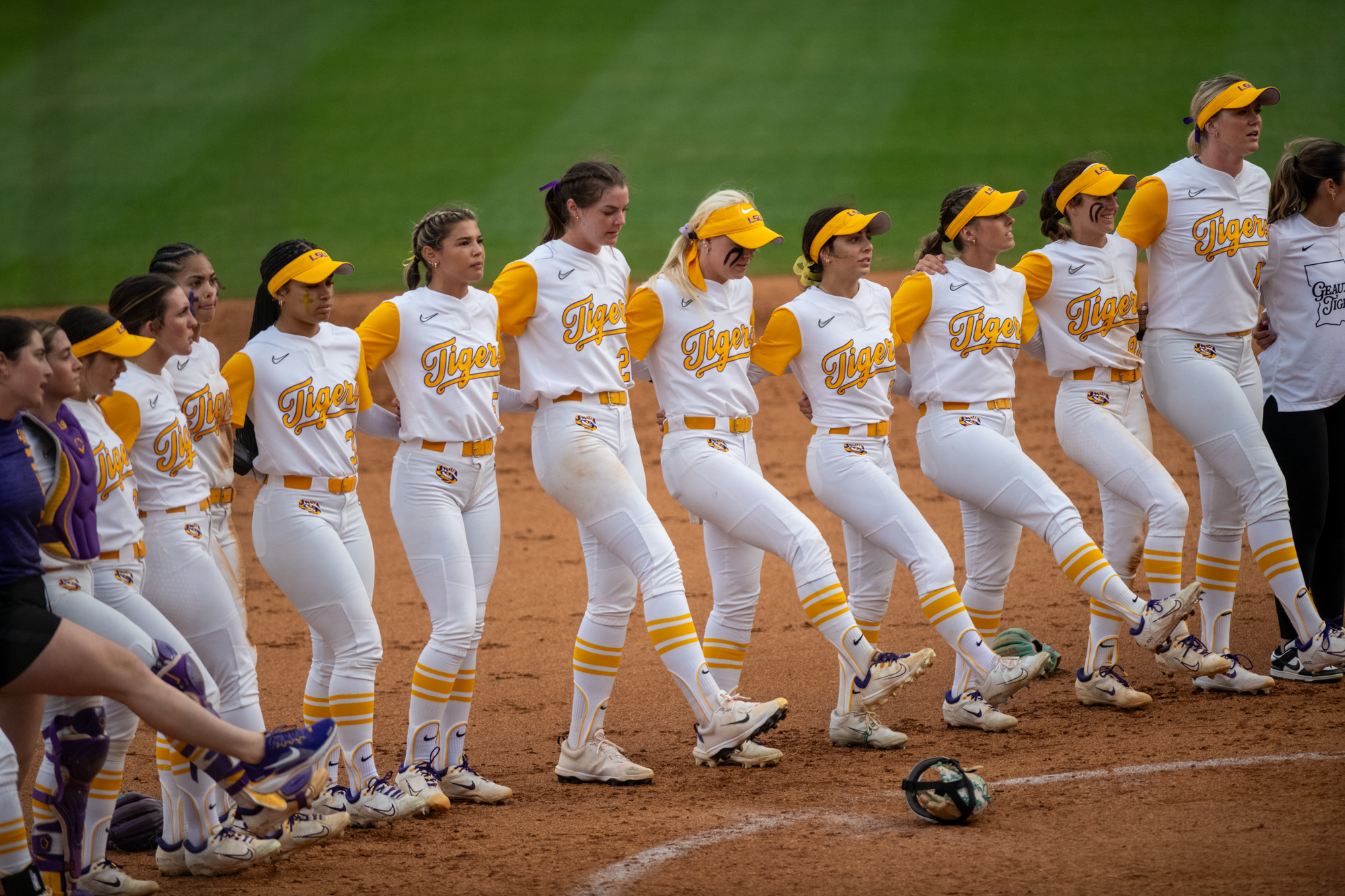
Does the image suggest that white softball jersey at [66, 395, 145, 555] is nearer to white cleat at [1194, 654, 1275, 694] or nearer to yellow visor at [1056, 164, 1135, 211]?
yellow visor at [1056, 164, 1135, 211]

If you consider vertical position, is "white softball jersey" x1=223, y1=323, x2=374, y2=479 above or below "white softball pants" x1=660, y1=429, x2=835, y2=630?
above

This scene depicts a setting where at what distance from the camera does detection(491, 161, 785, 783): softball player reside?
4.64 meters

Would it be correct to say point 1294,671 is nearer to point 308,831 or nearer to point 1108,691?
point 1108,691

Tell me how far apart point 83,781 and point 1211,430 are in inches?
167

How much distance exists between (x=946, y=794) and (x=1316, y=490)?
265 centimetres

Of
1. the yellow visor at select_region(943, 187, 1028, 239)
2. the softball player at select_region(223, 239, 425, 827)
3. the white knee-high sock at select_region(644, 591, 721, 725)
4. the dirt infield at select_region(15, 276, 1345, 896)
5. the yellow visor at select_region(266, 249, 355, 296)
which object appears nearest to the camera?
the dirt infield at select_region(15, 276, 1345, 896)

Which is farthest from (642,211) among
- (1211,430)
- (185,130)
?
(1211,430)

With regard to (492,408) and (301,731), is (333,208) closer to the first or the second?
(492,408)

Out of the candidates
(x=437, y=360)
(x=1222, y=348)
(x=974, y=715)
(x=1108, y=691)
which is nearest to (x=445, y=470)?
(x=437, y=360)

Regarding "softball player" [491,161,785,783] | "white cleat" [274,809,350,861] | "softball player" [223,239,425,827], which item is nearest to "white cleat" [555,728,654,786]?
"softball player" [491,161,785,783]

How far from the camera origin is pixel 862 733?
5.02m

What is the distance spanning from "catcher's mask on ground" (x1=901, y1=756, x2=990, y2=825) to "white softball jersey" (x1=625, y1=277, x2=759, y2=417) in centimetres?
161

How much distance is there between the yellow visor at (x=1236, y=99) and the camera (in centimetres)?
534

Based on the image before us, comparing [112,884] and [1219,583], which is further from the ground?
[1219,583]
